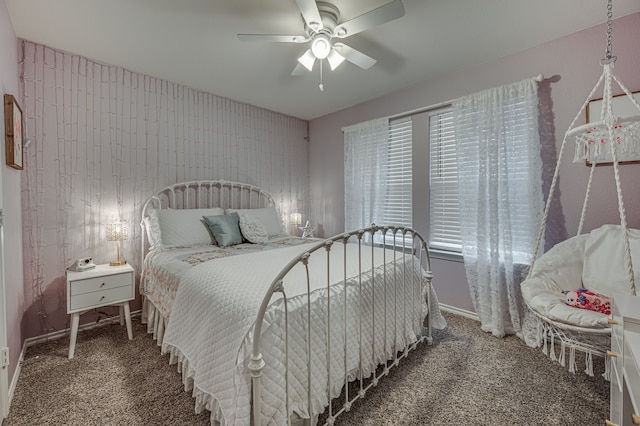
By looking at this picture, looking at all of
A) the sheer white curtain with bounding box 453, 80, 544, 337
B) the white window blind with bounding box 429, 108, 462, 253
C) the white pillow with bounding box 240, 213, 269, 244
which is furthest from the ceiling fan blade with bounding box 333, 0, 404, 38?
the white pillow with bounding box 240, 213, 269, 244

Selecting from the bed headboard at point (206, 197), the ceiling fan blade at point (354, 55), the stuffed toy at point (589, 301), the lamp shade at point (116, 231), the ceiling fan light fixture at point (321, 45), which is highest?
the ceiling fan blade at point (354, 55)

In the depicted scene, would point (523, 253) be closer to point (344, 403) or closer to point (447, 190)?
point (447, 190)

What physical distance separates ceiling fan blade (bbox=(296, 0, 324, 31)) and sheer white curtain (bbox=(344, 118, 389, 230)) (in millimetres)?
1839

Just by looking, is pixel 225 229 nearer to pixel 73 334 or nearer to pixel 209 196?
pixel 209 196

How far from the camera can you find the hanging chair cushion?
1.84 metres

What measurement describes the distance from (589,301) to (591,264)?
1.55 feet

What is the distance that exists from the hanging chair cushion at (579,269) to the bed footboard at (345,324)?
74cm

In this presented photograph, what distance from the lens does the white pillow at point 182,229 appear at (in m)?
2.72

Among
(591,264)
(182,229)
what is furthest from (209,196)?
(591,264)

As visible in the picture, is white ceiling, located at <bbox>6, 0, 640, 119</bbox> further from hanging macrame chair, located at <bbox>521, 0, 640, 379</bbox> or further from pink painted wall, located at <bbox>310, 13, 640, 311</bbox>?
hanging macrame chair, located at <bbox>521, 0, 640, 379</bbox>

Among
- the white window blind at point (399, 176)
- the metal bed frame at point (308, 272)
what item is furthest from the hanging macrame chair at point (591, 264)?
the white window blind at point (399, 176)

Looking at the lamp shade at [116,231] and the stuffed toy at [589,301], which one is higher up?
the lamp shade at [116,231]

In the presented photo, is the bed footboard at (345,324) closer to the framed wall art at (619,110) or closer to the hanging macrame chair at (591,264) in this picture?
the hanging macrame chair at (591,264)

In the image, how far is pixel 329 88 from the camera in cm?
332
